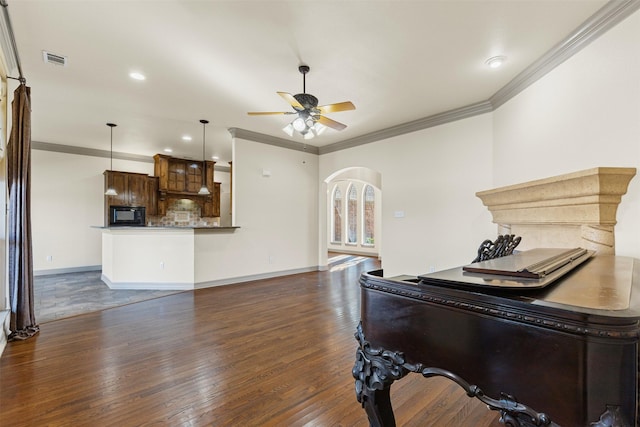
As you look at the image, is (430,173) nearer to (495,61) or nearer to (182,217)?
(495,61)

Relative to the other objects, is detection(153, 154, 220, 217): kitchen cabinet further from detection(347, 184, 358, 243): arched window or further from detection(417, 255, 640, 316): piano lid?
detection(417, 255, 640, 316): piano lid

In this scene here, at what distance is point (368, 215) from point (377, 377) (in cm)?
889

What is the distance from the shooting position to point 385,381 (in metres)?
1.06

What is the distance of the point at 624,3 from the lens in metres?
2.05

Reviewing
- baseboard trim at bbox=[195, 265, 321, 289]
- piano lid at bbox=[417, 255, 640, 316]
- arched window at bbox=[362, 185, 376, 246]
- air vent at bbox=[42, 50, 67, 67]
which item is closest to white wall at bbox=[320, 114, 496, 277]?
baseboard trim at bbox=[195, 265, 321, 289]

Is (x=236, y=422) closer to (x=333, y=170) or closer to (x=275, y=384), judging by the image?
(x=275, y=384)

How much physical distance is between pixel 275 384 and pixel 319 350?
0.61m

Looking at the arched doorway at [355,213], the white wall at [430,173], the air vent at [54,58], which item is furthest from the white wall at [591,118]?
the arched doorway at [355,213]

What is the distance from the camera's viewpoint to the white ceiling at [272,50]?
2.27m

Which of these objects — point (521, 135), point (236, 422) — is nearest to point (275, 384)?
point (236, 422)

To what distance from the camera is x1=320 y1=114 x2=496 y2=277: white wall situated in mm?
4098

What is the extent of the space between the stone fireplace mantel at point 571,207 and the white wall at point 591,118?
0.50 feet

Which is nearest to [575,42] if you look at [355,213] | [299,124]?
[299,124]

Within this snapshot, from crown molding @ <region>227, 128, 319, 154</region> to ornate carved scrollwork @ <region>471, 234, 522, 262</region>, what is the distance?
15.3ft
